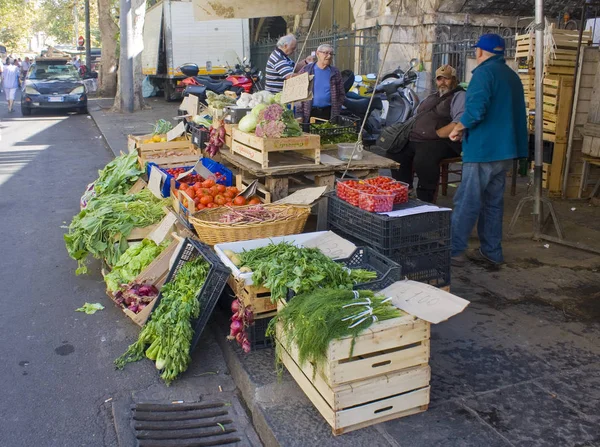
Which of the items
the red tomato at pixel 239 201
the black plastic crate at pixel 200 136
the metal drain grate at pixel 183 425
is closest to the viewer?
the metal drain grate at pixel 183 425

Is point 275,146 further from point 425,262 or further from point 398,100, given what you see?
point 398,100

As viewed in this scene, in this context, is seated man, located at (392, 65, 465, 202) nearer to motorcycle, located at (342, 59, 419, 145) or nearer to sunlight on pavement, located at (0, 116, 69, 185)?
motorcycle, located at (342, 59, 419, 145)

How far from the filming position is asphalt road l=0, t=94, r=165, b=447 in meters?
3.71

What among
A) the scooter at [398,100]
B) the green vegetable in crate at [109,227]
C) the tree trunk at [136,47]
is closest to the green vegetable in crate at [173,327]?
the green vegetable in crate at [109,227]

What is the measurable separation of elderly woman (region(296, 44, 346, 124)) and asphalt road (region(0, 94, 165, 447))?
3.66 metres

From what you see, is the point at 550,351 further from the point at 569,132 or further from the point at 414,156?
the point at 569,132

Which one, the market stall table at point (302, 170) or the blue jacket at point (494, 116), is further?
the market stall table at point (302, 170)

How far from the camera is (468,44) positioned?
12.5m

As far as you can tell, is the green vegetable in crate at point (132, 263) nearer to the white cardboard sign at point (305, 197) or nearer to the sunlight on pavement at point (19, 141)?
the white cardboard sign at point (305, 197)

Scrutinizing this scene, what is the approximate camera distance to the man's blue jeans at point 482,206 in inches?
223

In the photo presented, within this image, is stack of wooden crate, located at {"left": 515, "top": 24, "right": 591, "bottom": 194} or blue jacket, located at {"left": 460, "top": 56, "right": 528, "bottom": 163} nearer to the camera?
blue jacket, located at {"left": 460, "top": 56, "right": 528, "bottom": 163}

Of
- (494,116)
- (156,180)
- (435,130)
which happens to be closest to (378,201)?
(494,116)

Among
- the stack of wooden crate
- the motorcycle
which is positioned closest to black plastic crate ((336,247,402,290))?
the stack of wooden crate

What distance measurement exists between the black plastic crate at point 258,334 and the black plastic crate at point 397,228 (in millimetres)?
989
